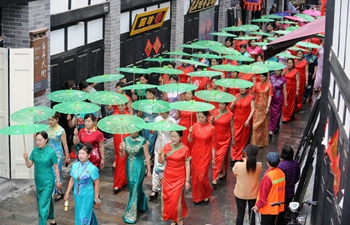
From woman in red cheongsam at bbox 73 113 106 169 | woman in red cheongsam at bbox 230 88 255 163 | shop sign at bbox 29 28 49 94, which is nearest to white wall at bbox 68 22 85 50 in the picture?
shop sign at bbox 29 28 49 94

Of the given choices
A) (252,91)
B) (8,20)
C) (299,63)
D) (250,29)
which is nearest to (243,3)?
(250,29)

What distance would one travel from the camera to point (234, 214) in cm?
1215

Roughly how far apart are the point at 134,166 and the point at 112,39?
6563mm

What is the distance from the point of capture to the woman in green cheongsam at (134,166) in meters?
11.3

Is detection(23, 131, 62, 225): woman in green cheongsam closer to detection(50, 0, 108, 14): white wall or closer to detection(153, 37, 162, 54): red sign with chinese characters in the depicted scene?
detection(50, 0, 108, 14): white wall

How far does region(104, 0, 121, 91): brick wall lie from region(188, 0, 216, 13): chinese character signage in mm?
6181

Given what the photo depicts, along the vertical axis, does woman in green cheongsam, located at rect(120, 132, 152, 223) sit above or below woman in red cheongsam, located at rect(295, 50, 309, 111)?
below

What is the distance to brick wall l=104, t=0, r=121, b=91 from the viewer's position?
1708 centimetres

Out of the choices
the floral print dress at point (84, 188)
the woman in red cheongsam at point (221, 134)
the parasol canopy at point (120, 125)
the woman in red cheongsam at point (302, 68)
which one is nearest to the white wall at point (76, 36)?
the woman in red cheongsam at point (221, 134)

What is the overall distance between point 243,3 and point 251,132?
13968mm

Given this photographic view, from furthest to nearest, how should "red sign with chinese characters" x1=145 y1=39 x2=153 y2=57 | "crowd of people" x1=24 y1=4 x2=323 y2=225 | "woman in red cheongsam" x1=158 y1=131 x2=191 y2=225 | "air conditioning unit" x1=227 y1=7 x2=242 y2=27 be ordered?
"air conditioning unit" x1=227 y1=7 x2=242 y2=27
"red sign with chinese characters" x1=145 y1=39 x2=153 y2=57
"woman in red cheongsam" x1=158 y1=131 x2=191 y2=225
"crowd of people" x1=24 y1=4 x2=323 y2=225

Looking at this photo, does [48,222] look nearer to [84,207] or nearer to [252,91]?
[84,207]

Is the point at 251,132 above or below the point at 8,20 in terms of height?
below

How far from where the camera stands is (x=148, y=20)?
19.7 meters
